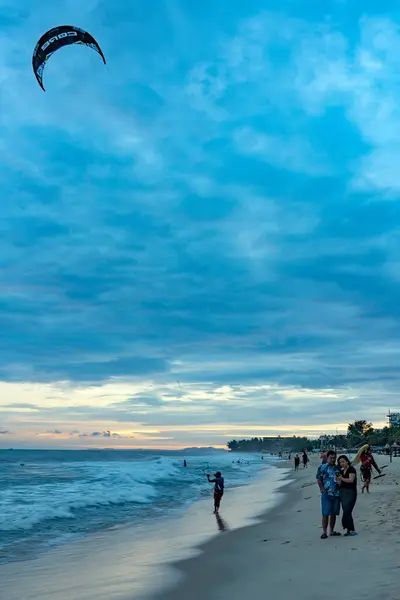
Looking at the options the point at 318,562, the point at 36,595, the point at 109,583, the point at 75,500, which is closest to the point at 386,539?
the point at 318,562

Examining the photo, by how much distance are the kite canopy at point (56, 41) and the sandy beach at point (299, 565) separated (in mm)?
15631

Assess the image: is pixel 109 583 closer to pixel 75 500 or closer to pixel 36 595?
pixel 36 595

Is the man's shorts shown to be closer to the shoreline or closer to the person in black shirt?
the person in black shirt

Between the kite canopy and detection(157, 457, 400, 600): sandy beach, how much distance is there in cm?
1563

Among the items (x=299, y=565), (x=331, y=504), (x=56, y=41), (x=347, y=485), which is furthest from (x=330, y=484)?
(x=56, y=41)

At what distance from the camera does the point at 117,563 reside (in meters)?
12.3

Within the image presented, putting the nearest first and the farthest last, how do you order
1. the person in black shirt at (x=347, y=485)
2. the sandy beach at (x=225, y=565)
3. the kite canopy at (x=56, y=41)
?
the sandy beach at (x=225, y=565)
the person in black shirt at (x=347, y=485)
the kite canopy at (x=56, y=41)

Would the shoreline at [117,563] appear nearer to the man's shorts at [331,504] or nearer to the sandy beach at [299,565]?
the sandy beach at [299,565]

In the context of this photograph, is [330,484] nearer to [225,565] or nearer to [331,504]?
[331,504]

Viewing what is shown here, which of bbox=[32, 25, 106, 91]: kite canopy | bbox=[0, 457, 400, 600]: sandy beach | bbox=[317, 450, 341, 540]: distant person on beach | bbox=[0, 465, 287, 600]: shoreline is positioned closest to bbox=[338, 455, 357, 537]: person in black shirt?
bbox=[317, 450, 341, 540]: distant person on beach

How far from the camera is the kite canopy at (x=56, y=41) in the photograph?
59.6 feet

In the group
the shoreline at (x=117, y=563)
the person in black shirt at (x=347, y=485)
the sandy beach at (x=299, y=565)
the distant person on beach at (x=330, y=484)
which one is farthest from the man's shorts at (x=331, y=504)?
the shoreline at (x=117, y=563)

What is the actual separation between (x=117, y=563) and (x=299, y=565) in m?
4.56

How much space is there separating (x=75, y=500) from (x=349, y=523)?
19961 millimetres
